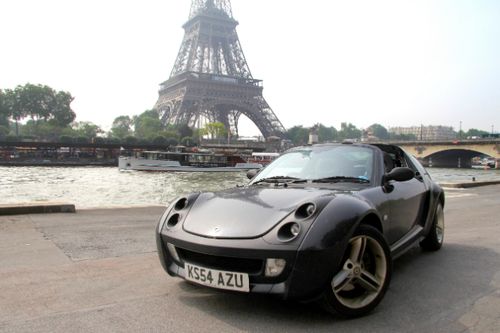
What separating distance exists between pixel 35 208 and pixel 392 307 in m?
6.13

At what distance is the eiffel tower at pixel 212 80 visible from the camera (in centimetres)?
8769

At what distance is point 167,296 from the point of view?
3.35 metres

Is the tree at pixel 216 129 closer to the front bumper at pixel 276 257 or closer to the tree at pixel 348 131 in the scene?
the tree at pixel 348 131

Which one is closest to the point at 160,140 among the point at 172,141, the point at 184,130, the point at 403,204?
the point at 172,141

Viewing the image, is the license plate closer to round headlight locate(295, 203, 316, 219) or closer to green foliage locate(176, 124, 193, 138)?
round headlight locate(295, 203, 316, 219)

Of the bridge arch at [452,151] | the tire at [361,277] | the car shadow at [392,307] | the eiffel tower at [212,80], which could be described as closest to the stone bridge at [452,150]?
the bridge arch at [452,151]

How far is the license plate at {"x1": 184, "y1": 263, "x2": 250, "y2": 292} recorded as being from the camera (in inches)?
109

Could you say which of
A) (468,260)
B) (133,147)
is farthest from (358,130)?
(468,260)

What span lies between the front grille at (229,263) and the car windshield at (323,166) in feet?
4.19

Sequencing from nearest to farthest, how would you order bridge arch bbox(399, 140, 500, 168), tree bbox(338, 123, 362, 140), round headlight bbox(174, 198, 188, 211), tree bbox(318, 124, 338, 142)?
1. round headlight bbox(174, 198, 188, 211)
2. bridge arch bbox(399, 140, 500, 168)
3. tree bbox(318, 124, 338, 142)
4. tree bbox(338, 123, 362, 140)

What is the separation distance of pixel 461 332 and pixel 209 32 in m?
96.0

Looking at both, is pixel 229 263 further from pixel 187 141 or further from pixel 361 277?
pixel 187 141

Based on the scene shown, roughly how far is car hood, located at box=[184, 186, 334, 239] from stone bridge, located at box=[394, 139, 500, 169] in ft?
209

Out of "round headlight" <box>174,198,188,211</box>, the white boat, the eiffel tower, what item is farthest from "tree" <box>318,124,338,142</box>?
"round headlight" <box>174,198,188,211</box>
